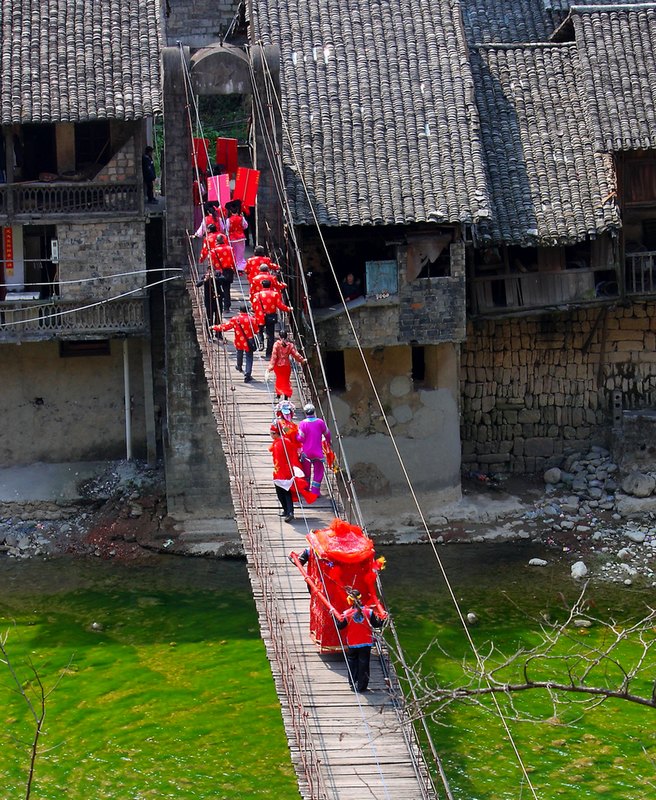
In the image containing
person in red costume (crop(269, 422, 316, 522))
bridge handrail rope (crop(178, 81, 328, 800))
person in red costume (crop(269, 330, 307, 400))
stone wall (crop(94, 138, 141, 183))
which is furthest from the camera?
stone wall (crop(94, 138, 141, 183))

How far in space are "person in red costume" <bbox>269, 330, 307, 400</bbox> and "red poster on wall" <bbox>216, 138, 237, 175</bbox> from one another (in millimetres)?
5886

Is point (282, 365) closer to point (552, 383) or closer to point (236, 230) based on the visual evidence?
point (236, 230)

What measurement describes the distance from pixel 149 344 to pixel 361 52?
17.4ft

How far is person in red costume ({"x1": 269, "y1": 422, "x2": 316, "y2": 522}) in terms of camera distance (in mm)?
17516

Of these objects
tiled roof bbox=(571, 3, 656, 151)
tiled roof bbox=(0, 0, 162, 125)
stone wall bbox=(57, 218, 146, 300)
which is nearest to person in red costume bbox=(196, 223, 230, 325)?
stone wall bbox=(57, 218, 146, 300)

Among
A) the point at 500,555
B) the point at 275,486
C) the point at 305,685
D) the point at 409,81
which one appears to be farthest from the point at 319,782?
the point at 409,81

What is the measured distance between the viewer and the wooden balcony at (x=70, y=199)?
77.2 ft

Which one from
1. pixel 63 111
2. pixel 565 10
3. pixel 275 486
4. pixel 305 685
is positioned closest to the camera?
pixel 305 685

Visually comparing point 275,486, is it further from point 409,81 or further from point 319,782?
point 409,81

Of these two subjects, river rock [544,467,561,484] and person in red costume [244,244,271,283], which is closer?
person in red costume [244,244,271,283]

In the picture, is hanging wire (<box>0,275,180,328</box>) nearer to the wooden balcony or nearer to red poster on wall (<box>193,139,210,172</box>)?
the wooden balcony

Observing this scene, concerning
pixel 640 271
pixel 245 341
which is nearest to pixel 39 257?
pixel 245 341

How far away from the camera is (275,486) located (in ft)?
58.5

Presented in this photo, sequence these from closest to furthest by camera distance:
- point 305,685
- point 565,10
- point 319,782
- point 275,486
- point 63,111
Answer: point 319,782, point 305,685, point 275,486, point 63,111, point 565,10
